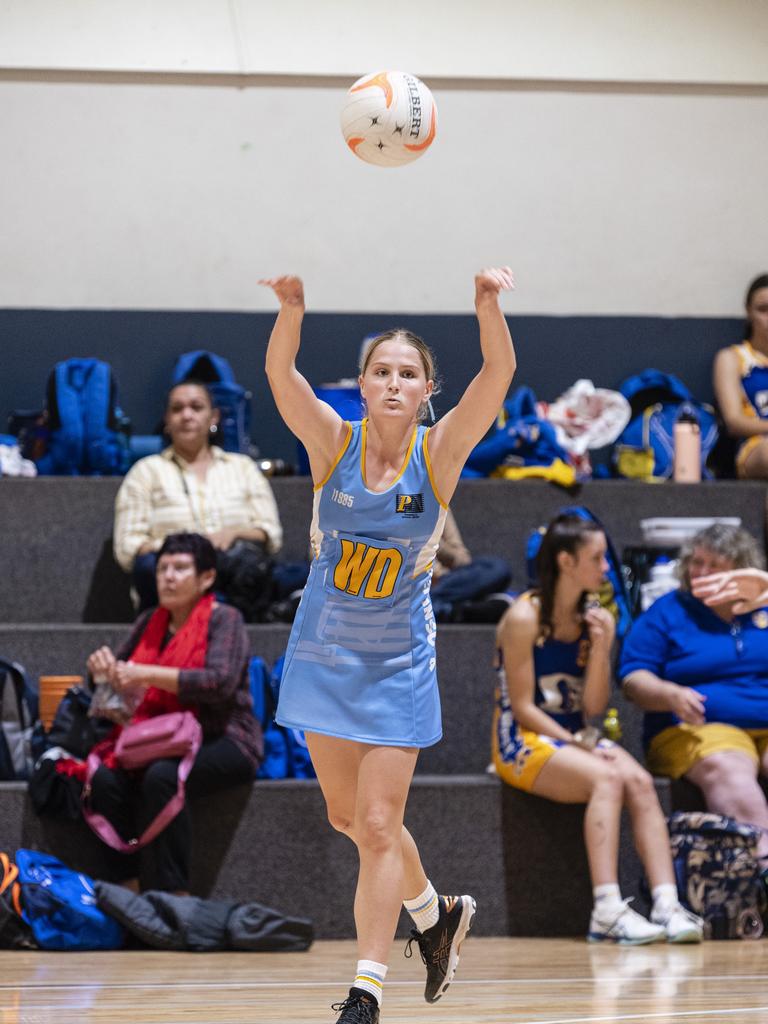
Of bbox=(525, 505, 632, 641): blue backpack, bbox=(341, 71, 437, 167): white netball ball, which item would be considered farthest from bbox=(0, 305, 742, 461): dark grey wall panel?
bbox=(341, 71, 437, 167): white netball ball

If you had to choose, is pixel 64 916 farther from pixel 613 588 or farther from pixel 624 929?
pixel 613 588

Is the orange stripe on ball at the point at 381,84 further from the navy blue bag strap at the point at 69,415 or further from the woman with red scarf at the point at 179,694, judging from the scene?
the navy blue bag strap at the point at 69,415

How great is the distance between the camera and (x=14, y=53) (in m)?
6.80

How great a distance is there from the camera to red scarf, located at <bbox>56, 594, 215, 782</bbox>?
445cm

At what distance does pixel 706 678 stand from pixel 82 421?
9.30 ft

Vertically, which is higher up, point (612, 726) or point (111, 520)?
point (111, 520)

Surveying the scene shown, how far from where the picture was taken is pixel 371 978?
2.59 m

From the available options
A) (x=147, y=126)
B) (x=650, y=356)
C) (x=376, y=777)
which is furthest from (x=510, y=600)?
(x=147, y=126)

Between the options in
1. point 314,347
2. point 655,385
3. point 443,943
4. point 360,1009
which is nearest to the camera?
point 360,1009

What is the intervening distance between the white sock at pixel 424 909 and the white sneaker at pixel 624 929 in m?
1.32

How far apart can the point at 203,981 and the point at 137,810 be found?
1016mm

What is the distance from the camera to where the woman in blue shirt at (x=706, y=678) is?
15.2 ft

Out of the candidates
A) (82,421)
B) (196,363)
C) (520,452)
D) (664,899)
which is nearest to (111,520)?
(82,421)

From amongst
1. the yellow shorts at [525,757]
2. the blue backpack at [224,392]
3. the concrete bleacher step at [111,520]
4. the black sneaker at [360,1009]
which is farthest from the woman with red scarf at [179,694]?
the black sneaker at [360,1009]
